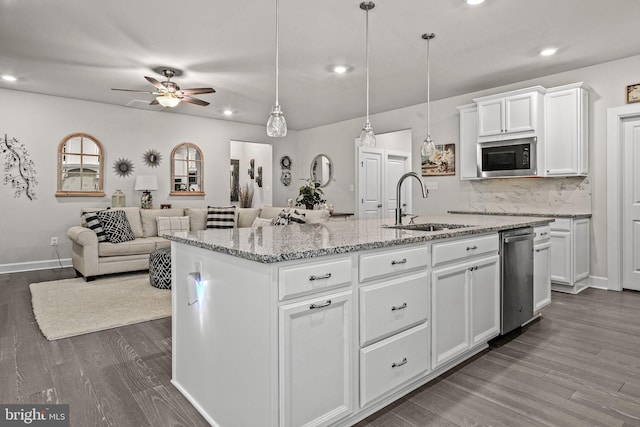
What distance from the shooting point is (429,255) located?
6.66 feet

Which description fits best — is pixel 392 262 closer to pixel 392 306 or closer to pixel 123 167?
pixel 392 306

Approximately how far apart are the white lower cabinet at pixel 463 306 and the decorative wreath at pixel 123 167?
18.3ft

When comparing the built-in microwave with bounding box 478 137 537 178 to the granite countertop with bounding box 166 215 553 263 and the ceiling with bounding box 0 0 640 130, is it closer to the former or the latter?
the ceiling with bounding box 0 0 640 130

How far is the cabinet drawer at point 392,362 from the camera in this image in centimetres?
169

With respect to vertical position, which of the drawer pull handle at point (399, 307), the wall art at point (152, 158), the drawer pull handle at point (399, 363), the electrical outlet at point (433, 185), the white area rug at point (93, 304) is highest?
the wall art at point (152, 158)

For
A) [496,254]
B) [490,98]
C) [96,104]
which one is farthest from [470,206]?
[96,104]

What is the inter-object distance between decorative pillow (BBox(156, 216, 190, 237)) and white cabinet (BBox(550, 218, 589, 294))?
16.2 ft

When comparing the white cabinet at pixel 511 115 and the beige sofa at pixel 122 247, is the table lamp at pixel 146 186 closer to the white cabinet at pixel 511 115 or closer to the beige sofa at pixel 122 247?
the beige sofa at pixel 122 247

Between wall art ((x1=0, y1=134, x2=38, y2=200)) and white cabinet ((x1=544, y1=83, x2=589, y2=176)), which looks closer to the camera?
white cabinet ((x1=544, y1=83, x2=589, y2=176))

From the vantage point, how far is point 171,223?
561 cm

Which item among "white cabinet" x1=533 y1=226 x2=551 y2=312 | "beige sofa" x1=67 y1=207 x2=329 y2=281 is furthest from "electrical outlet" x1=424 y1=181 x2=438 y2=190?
"white cabinet" x1=533 y1=226 x2=551 y2=312

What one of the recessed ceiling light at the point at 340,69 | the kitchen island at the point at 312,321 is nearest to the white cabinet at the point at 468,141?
the recessed ceiling light at the point at 340,69

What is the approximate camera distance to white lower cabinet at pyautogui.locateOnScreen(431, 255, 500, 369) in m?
2.09

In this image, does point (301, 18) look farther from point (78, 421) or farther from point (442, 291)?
point (78, 421)
